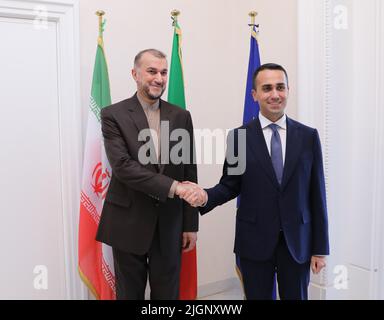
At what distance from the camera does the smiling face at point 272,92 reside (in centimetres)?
176

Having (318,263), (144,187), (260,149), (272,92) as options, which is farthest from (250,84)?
Result: (318,263)

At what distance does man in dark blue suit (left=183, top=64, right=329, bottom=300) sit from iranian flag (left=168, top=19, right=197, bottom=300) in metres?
0.72

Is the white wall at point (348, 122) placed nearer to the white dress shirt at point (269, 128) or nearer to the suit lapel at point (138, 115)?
the white dress shirt at point (269, 128)

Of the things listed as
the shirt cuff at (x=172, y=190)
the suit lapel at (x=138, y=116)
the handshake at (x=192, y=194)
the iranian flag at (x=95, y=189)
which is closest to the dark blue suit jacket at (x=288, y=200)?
the handshake at (x=192, y=194)

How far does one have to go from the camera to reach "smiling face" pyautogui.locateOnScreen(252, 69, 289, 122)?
5.76 ft

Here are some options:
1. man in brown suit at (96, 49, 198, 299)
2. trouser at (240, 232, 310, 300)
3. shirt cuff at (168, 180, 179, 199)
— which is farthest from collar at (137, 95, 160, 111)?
trouser at (240, 232, 310, 300)

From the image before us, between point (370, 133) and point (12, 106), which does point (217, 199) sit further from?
point (12, 106)

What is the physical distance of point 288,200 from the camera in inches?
66.9

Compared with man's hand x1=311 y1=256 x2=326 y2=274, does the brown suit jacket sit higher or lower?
higher

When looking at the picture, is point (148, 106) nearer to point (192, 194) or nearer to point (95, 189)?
point (192, 194)

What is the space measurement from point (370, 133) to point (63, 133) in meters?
1.94

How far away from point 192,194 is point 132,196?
0.32m

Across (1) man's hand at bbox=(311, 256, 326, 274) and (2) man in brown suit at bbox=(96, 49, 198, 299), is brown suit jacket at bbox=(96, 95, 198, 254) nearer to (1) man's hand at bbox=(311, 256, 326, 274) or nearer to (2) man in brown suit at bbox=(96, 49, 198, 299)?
(2) man in brown suit at bbox=(96, 49, 198, 299)

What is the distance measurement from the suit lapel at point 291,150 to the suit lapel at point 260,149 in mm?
56
